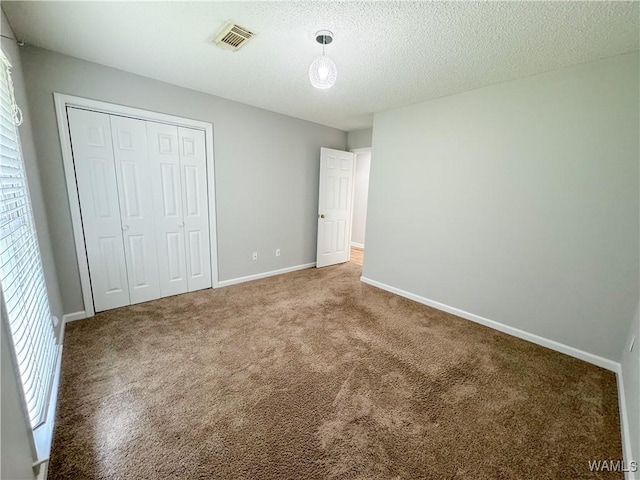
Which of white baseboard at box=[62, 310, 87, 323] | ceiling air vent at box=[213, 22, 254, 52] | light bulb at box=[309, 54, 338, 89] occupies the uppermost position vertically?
ceiling air vent at box=[213, 22, 254, 52]

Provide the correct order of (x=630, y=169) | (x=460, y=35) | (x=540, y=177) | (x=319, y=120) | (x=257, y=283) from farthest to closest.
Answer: (x=319, y=120) → (x=257, y=283) → (x=540, y=177) → (x=630, y=169) → (x=460, y=35)

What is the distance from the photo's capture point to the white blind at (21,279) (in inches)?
45.9

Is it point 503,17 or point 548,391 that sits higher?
point 503,17

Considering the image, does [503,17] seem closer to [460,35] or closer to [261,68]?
[460,35]

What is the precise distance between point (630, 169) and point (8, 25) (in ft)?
14.6

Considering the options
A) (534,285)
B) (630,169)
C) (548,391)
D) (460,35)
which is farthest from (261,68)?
(548,391)

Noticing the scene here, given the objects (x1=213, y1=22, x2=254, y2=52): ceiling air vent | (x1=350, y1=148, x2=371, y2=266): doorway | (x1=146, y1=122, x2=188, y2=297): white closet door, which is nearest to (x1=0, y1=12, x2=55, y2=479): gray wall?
(x1=146, y1=122, x2=188, y2=297): white closet door

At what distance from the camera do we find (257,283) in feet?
12.0

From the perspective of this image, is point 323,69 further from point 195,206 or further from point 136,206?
point 136,206

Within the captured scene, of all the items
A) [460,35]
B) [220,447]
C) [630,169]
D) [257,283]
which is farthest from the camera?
[257,283]

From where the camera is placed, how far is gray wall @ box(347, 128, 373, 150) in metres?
4.35

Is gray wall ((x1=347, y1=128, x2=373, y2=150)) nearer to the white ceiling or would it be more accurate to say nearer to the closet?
the white ceiling

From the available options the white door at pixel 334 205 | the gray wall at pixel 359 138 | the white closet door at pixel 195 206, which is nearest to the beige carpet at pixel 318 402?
the white closet door at pixel 195 206

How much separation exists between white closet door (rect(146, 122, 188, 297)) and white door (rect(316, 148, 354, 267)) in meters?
2.03
